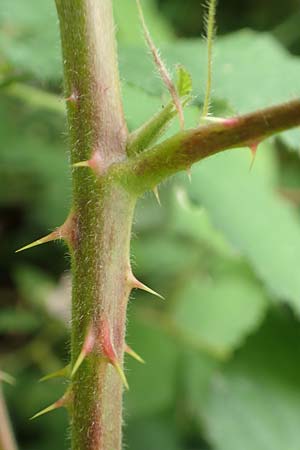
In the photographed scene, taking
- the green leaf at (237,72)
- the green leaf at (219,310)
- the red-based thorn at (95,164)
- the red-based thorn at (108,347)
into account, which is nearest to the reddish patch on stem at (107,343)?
the red-based thorn at (108,347)

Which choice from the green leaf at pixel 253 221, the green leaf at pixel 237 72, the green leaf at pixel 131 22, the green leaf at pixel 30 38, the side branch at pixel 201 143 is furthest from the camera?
the green leaf at pixel 131 22

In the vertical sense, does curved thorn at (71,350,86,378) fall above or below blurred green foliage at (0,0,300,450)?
above

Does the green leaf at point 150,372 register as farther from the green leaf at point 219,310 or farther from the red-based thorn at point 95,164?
the red-based thorn at point 95,164

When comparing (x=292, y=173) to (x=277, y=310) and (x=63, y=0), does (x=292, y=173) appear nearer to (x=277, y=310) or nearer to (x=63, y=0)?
(x=277, y=310)

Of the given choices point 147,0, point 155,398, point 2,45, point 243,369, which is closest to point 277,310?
point 243,369

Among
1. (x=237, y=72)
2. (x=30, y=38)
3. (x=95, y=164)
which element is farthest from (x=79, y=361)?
(x=30, y=38)

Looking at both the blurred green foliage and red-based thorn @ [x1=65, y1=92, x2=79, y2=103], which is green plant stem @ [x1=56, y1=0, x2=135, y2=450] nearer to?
red-based thorn @ [x1=65, y1=92, x2=79, y2=103]

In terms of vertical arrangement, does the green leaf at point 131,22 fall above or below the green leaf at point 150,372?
above

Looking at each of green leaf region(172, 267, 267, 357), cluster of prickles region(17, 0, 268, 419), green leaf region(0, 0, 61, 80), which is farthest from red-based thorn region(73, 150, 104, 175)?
green leaf region(172, 267, 267, 357)
